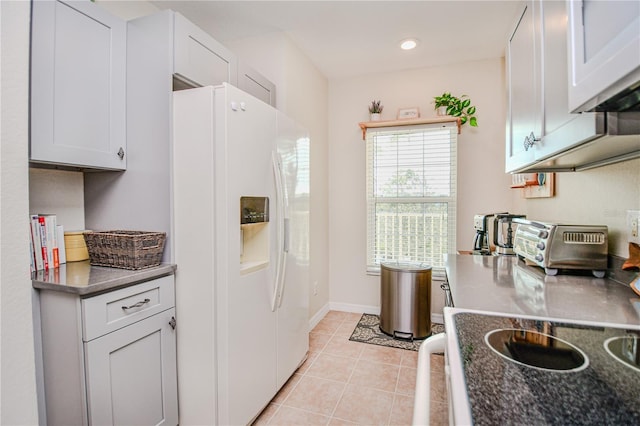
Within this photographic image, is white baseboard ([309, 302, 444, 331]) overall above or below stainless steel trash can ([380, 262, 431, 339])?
below

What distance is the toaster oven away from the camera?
4.73 ft

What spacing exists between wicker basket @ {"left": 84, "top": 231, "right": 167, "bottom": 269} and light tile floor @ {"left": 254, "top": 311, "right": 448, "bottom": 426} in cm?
113

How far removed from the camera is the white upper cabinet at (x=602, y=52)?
59cm

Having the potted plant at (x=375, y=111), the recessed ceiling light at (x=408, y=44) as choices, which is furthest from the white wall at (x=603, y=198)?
the potted plant at (x=375, y=111)

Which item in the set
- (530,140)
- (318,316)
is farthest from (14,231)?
(318,316)

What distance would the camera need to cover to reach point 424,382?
631 millimetres

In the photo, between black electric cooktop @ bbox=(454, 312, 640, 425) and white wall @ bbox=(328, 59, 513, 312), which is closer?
black electric cooktop @ bbox=(454, 312, 640, 425)

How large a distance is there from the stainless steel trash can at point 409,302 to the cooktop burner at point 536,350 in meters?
2.10

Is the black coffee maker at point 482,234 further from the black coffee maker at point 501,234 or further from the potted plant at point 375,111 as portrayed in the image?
the potted plant at point 375,111

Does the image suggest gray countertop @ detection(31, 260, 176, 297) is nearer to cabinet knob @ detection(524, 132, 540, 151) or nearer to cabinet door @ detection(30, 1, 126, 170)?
cabinet door @ detection(30, 1, 126, 170)

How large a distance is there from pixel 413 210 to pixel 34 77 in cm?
306

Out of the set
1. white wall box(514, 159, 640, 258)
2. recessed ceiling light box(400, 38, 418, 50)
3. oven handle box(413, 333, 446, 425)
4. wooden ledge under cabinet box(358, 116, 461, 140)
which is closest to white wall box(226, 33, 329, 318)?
wooden ledge under cabinet box(358, 116, 461, 140)

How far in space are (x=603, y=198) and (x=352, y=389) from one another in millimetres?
1798

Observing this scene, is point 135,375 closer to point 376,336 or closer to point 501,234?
point 376,336
